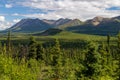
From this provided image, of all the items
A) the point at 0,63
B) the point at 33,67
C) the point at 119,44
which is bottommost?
the point at 33,67

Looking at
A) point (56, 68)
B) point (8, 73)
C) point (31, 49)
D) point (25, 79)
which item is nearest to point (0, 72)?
point (8, 73)

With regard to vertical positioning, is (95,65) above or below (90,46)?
below

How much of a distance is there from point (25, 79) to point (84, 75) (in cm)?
1685

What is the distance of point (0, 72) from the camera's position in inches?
2029

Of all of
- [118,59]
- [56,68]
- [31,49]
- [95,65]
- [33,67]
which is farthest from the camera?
[31,49]

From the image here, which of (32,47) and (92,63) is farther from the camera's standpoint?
(32,47)

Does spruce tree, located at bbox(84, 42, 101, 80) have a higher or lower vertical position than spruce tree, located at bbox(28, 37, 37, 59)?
higher

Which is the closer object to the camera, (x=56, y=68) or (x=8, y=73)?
(x=8, y=73)

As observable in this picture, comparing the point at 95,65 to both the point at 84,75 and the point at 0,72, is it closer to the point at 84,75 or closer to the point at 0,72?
the point at 84,75

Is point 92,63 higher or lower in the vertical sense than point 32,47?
higher

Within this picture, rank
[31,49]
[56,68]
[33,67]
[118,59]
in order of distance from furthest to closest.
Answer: [31,49], [33,67], [56,68], [118,59]

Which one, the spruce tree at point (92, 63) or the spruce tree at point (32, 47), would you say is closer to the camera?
the spruce tree at point (92, 63)

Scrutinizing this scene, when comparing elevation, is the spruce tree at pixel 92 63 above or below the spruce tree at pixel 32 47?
above

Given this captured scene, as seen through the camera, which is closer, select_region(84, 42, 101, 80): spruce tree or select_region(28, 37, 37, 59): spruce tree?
select_region(84, 42, 101, 80): spruce tree
